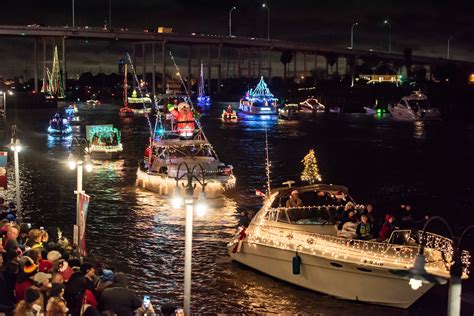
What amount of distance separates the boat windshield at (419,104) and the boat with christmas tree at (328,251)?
249 feet

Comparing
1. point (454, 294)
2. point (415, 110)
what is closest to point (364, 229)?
point (454, 294)

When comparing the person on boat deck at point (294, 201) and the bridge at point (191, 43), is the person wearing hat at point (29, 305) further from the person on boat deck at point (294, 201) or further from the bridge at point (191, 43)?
the bridge at point (191, 43)

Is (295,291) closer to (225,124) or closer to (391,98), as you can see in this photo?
(225,124)

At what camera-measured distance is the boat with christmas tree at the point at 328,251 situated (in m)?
13.0

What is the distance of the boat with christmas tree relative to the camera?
42.8ft

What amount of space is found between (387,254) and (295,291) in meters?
2.36

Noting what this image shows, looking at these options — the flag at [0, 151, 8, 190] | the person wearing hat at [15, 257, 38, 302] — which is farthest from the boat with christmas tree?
the flag at [0, 151, 8, 190]

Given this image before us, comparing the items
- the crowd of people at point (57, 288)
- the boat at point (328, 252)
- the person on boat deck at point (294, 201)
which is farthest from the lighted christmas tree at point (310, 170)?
the crowd of people at point (57, 288)

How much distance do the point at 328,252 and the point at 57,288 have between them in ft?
22.8

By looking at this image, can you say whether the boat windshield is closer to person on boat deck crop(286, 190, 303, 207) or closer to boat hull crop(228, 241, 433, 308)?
person on boat deck crop(286, 190, 303, 207)

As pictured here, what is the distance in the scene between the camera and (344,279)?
1355 centimetres

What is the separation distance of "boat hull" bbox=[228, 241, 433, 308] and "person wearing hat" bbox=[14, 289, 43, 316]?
7157 mm

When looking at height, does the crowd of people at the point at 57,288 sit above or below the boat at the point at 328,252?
above

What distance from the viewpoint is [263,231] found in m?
15.2
